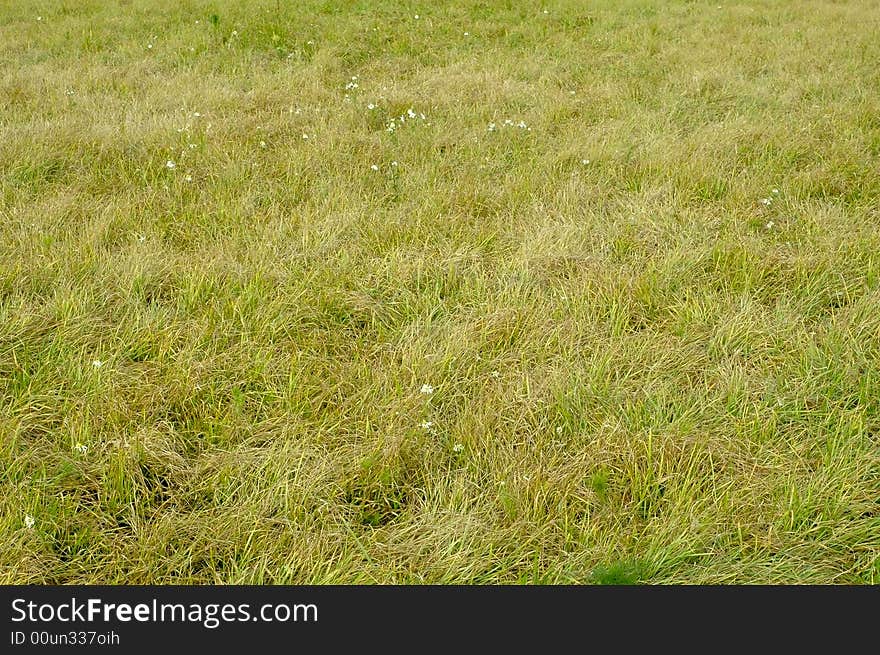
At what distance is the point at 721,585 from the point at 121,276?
3.64 m

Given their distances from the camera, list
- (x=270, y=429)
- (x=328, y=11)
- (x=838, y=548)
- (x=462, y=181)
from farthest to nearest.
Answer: (x=328, y=11)
(x=462, y=181)
(x=270, y=429)
(x=838, y=548)

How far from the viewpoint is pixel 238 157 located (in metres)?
5.87

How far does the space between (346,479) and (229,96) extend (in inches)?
237

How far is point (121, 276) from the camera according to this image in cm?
407

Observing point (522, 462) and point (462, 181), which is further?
point (462, 181)

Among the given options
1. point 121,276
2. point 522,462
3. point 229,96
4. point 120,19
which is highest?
point 120,19

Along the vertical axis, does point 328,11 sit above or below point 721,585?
above

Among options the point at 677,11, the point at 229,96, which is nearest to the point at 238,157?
the point at 229,96

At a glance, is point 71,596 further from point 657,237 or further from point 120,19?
point 120,19

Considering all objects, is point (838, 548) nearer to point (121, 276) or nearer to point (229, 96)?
point (121, 276)

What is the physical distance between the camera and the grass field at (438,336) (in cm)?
256

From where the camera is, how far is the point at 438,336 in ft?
12.1

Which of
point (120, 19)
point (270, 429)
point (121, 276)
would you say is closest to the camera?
point (270, 429)

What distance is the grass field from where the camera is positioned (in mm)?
2557
